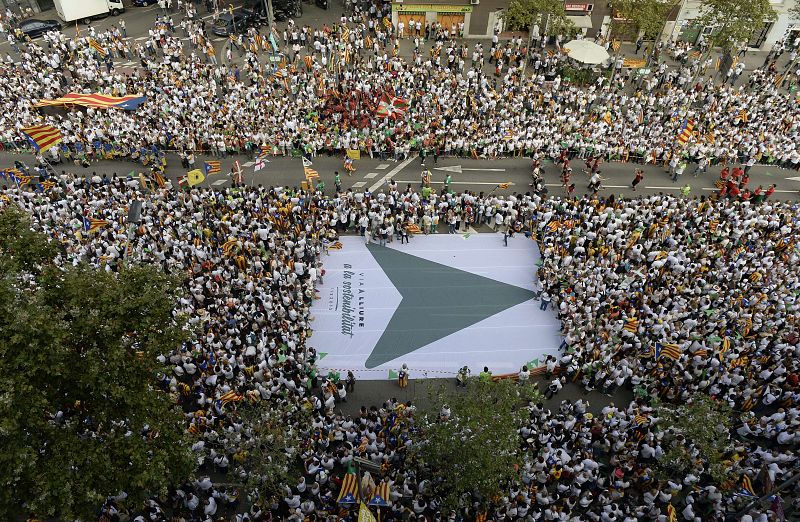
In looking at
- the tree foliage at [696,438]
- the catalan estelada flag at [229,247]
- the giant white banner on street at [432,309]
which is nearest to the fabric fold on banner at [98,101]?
the catalan estelada flag at [229,247]

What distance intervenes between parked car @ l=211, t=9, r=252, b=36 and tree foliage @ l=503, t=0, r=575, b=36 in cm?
2058

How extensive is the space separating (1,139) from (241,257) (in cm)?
1884

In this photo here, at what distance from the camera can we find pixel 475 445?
14.4 m

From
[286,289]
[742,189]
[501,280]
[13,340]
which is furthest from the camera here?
[742,189]

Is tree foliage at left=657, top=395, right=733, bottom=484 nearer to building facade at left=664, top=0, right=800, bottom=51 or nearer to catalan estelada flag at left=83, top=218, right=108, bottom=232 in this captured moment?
catalan estelada flag at left=83, top=218, right=108, bottom=232

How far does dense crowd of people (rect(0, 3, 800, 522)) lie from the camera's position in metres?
17.0

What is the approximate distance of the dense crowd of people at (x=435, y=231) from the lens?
55.6 feet

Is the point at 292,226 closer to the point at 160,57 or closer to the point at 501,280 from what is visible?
the point at 501,280

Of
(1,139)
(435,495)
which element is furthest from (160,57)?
(435,495)

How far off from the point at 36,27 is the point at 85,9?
13.1 feet

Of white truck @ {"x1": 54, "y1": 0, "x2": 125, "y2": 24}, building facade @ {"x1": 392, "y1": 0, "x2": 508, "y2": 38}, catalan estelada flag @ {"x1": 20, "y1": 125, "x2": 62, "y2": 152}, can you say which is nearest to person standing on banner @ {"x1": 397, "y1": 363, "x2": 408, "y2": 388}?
catalan estelada flag @ {"x1": 20, "y1": 125, "x2": 62, "y2": 152}

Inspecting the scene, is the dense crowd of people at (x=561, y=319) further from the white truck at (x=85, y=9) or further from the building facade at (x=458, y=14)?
the white truck at (x=85, y=9)

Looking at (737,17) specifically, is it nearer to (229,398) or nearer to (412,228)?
(412,228)

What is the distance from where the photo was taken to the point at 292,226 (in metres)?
25.8
